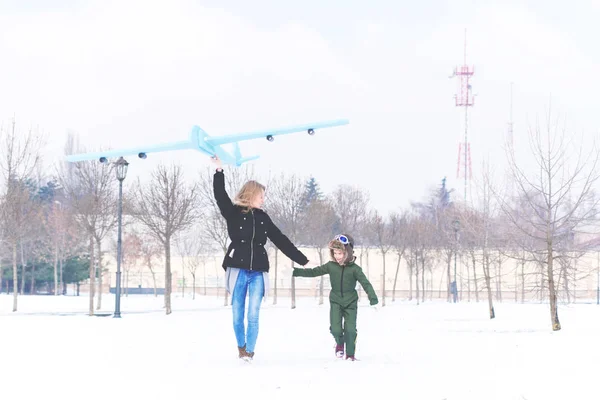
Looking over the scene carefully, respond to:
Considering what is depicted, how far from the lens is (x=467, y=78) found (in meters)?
67.6

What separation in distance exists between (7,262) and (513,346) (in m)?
55.9

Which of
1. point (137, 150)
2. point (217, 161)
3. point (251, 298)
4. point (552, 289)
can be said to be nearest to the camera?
point (251, 298)

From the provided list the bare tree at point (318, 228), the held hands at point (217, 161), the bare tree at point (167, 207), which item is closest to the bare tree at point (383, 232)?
the bare tree at point (318, 228)

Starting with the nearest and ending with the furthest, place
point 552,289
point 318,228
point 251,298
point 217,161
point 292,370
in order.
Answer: point 292,370 → point 251,298 → point 217,161 → point 552,289 → point 318,228

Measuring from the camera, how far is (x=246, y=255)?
25.3 feet

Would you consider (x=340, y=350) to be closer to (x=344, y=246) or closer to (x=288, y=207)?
(x=344, y=246)

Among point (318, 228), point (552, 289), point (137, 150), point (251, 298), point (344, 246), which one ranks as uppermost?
point (137, 150)

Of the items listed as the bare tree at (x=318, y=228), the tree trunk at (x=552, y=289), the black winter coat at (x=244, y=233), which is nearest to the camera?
the black winter coat at (x=244, y=233)

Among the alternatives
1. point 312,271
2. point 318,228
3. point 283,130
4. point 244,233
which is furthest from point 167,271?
point 244,233

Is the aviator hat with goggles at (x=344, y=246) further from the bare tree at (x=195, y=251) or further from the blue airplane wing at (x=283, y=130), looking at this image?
the bare tree at (x=195, y=251)

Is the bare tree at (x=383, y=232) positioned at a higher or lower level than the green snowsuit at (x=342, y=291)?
higher

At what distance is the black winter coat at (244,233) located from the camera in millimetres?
7727

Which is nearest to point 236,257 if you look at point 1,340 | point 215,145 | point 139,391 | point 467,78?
point 139,391

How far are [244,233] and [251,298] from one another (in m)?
0.70
